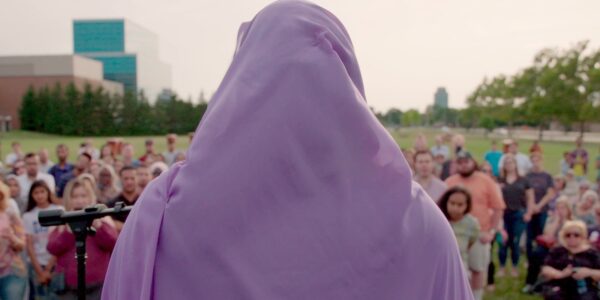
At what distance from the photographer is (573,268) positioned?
5266 millimetres

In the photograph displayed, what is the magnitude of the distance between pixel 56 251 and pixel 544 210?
23.6ft

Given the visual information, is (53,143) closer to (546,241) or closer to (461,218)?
(546,241)

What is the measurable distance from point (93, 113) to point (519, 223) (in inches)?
2586

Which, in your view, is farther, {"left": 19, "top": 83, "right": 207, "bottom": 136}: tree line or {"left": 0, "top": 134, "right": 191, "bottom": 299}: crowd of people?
{"left": 19, "top": 83, "right": 207, "bottom": 136}: tree line

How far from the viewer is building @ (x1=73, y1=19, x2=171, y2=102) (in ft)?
330

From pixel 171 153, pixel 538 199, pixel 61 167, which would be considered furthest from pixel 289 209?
pixel 171 153

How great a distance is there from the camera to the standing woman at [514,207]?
25.5 feet

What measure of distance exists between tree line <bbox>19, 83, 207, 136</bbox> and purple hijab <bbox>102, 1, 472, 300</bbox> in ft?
227

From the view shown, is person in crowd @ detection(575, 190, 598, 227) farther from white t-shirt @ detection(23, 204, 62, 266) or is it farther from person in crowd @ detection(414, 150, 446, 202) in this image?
white t-shirt @ detection(23, 204, 62, 266)

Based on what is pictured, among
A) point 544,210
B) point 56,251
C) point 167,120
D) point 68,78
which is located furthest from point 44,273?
point 68,78

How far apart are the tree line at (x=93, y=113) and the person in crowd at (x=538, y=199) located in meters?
64.6

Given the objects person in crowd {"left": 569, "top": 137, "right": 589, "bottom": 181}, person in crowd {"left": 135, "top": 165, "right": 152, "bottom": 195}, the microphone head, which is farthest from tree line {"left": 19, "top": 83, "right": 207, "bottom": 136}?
the microphone head

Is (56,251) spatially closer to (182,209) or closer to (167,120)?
(182,209)

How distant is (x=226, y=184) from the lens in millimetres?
1117
